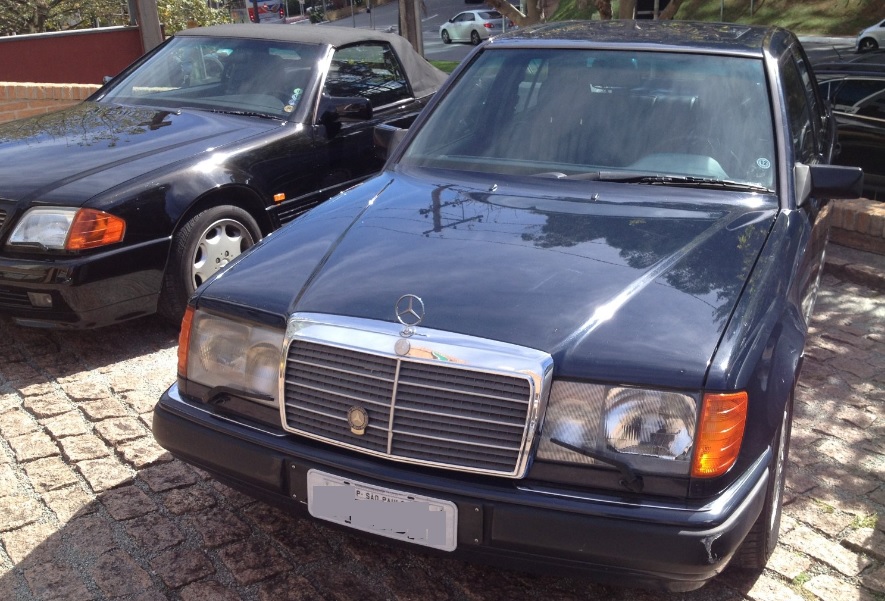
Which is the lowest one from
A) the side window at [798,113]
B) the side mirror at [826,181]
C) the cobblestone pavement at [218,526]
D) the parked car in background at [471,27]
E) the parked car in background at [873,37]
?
the parked car in background at [471,27]

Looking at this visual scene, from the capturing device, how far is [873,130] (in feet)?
27.1

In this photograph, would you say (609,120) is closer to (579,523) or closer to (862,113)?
(579,523)

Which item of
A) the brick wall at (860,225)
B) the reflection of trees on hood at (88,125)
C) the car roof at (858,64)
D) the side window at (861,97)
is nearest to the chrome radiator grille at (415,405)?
the reflection of trees on hood at (88,125)

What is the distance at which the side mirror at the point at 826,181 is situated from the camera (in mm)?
3621

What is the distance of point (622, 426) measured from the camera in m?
2.52

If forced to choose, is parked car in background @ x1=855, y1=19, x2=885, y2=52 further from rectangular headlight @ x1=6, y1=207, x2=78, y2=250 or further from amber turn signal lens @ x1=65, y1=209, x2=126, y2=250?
rectangular headlight @ x1=6, y1=207, x2=78, y2=250

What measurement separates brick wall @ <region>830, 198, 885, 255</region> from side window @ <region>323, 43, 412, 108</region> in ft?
10.6

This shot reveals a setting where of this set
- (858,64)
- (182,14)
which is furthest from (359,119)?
(182,14)

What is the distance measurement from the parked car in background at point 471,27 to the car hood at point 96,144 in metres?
38.9

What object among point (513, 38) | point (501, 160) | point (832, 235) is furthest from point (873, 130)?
point (501, 160)

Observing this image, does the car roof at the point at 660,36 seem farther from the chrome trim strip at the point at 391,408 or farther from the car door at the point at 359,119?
the chrome trim strip at the point at 391,408

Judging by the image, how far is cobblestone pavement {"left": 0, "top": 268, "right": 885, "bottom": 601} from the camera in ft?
10.2

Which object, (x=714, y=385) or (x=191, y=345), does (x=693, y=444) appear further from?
(x=191, y=345)

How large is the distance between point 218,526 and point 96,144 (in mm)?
2769
